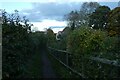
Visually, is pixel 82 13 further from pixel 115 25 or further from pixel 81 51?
pixel 81 51

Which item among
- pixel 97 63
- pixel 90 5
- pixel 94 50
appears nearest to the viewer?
pixel 97 63

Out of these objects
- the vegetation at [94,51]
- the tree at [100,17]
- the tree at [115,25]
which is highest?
the tree at [100,17]

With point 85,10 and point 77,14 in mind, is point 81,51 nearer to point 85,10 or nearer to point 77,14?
point 77,14

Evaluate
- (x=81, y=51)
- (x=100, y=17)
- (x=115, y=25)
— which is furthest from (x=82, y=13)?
(x=81, y=51)

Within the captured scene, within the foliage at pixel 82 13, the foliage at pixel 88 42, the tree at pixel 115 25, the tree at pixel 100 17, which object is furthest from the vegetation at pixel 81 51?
the tree at pixel 100 17

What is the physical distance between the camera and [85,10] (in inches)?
2532

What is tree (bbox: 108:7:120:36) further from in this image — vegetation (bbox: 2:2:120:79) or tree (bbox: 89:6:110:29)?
vegetation (bbox: 2:2:120:79)

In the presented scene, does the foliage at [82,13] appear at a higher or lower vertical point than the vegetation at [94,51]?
higher

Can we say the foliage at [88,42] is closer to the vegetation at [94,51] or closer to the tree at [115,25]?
the vegetation at [94,51]

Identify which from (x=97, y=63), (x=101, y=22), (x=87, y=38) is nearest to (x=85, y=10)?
(x=101, y=22)

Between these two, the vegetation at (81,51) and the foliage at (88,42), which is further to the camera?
the foliage at (88,42)

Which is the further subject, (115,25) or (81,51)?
(115,25)

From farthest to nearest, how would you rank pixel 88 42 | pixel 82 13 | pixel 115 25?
pixel 82 13
pixel 115 25
pixel 88 42

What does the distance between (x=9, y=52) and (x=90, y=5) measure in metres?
62.6
